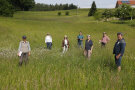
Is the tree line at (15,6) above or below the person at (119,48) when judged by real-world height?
above

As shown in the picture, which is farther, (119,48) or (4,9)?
(4,9)

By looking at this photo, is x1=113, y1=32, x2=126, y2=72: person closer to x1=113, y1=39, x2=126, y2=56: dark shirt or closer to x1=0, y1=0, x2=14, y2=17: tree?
x1=113, y1=39, x2=126, y2=56: dark shirt

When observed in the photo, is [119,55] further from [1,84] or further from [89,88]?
[1,84]

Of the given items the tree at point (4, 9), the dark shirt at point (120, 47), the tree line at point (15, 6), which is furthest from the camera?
the tree line at point (15, 6)

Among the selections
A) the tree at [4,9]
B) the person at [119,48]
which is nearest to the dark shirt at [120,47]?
the person at [119,48]

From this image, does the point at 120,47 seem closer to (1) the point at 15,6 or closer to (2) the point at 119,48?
(2) the point at 119,48

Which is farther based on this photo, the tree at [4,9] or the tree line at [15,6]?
the tree line at [15,6]

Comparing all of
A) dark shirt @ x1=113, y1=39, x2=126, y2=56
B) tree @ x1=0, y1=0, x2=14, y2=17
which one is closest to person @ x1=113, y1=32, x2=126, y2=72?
dark shirt @ x1=113, y1=39, x2=126, y2=56

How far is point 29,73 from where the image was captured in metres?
5.25

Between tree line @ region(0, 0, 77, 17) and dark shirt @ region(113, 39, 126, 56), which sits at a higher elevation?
tree line @ region(0, 0, 77, 17)

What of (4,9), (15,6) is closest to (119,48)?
(4,9)

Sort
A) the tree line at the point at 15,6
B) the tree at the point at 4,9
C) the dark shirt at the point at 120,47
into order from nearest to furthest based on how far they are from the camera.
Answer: the dark shirt at the point at 120,47, the tree at the point at 4,9, the tree line at the point at 15,6

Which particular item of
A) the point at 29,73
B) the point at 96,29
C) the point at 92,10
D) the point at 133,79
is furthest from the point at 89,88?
the point at 92,10

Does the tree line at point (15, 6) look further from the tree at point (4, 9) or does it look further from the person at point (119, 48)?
the person at point (119, 48)
